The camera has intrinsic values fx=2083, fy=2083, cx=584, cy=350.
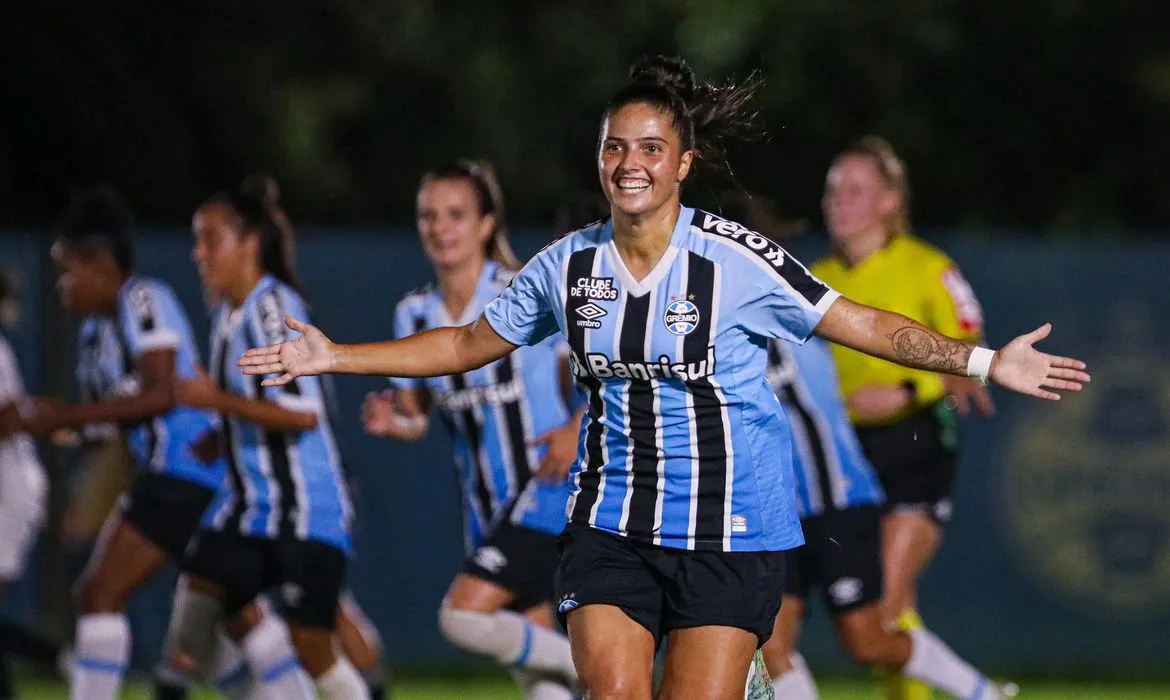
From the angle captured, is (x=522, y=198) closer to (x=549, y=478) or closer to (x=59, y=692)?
(x=59, y=692)

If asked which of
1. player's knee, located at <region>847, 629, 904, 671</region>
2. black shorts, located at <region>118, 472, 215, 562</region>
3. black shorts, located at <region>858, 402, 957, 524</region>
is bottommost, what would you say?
player's knee, located at <region>847, 629, 904, 671</region>

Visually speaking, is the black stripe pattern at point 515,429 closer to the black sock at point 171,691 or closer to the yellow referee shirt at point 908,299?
the yellow referee shirt at point 908,299

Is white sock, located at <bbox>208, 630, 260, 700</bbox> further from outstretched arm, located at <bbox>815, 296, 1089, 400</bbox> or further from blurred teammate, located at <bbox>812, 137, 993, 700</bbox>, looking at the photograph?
outstretched arm, located at <bbox>815, 296, 1089, 400</bbox>

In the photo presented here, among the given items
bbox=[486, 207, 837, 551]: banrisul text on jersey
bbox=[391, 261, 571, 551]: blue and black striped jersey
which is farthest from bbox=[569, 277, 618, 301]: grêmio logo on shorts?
bbox=[391, 261, 571, 551]: blue and black striped jersey

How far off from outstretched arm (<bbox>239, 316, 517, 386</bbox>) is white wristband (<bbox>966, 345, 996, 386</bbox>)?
1239 millimetres

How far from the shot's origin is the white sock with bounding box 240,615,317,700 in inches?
306

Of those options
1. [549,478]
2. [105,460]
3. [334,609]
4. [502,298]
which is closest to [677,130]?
[502,298]

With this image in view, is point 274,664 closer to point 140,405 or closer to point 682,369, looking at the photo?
point 140,405

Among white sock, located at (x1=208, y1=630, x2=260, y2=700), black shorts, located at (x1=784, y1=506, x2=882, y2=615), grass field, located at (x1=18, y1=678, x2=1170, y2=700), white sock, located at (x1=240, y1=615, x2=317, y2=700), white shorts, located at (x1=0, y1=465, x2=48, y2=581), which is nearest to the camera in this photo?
black shorts, located at (x1=784, y1=506, x2=882, y2=615)

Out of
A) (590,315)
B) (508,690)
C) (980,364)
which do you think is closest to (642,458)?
(590,315)

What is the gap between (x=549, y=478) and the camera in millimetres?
7199

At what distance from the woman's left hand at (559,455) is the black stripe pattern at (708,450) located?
1591mm

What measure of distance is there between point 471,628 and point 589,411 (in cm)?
188

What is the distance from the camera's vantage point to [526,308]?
5.64 meters
